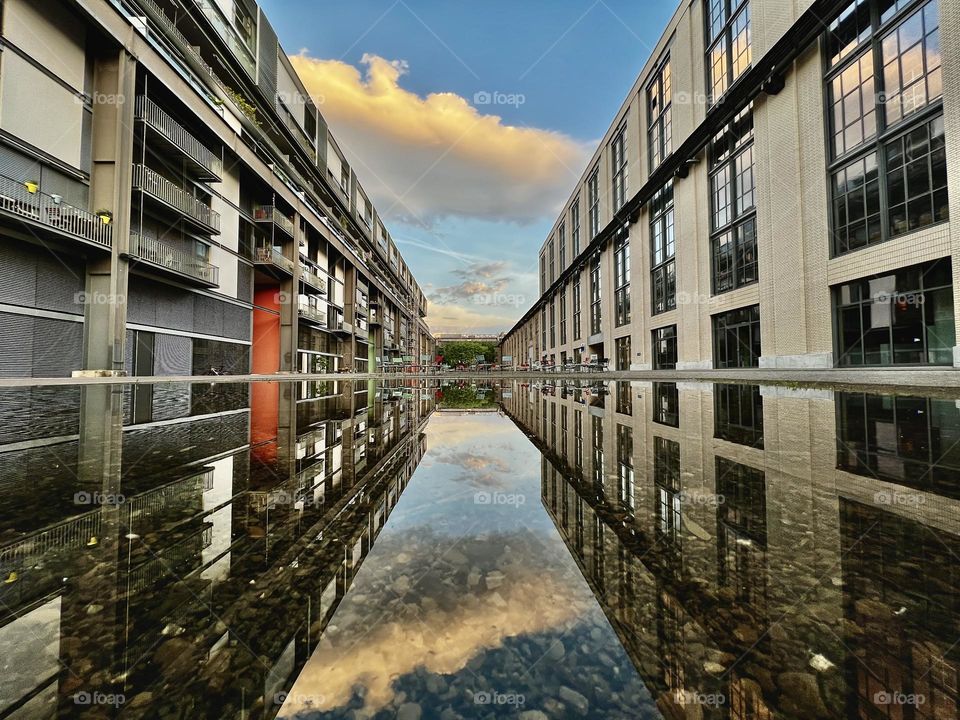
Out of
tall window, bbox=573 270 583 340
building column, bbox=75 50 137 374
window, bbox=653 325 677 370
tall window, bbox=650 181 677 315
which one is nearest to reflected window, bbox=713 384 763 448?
building column, bbox=75 50 137 374

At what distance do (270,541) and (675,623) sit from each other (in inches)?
52.6

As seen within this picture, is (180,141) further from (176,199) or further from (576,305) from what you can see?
(576,305)

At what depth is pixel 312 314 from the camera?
30219 millimetres

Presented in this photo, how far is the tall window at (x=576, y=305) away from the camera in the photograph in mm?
44500

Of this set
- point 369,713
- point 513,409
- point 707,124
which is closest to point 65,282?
point 513,409

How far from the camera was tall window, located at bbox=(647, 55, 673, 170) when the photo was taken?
25781mm

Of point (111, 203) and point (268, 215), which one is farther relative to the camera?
point (268, 215)

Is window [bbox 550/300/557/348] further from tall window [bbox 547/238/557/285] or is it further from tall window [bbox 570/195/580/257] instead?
tall window [bbox 570/195/580/257]

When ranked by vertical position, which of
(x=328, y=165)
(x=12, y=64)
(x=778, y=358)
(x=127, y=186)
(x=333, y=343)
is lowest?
(x=778, y=358)

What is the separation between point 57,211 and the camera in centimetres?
1250

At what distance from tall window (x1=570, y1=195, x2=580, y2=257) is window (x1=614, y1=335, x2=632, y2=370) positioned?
1552 centimetres

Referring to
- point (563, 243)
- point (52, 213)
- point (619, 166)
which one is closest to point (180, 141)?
point (52, 213)

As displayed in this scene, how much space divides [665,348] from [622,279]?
349 inches

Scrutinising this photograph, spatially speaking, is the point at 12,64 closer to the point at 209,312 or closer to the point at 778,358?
the point at 209,312
